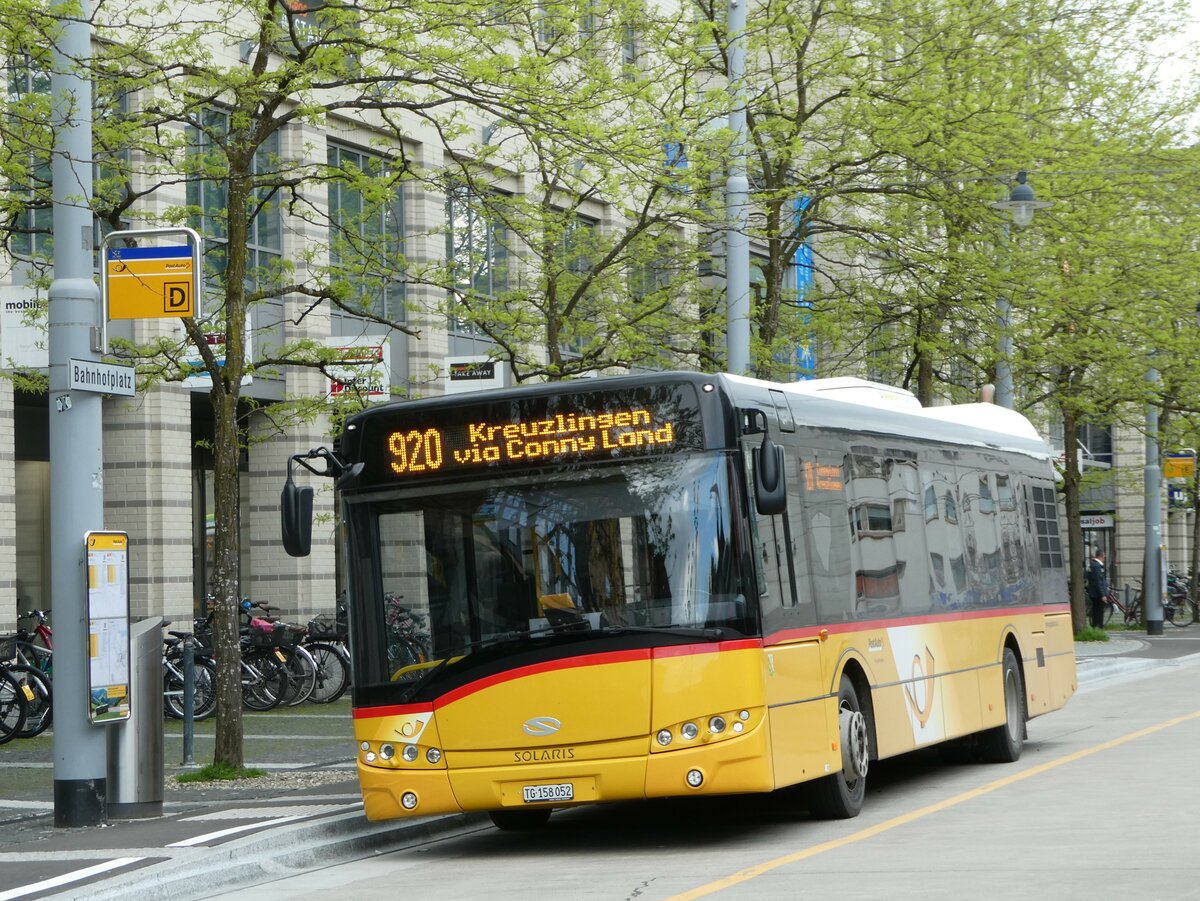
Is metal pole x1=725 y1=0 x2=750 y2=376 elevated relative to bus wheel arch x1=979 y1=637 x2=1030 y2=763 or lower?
elevated

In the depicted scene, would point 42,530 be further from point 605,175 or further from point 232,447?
point 605,175

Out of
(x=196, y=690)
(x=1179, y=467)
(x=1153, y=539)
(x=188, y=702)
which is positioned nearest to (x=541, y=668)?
(x=188, y=702)

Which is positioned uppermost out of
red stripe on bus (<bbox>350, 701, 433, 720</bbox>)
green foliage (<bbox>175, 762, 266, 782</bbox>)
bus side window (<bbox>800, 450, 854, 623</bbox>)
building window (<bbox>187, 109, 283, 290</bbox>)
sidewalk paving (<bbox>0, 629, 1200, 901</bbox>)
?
building window (<bbox>187, 109, 283, 290</bbox>)

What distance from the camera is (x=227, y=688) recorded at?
16.0 meters

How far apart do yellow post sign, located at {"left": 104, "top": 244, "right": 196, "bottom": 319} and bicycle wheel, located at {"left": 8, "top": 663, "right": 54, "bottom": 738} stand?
760 centimetres

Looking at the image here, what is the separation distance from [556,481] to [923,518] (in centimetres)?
442

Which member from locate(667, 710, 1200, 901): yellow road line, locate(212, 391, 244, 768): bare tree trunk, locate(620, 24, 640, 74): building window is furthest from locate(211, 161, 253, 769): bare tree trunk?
locate(667, 710, 1200, 901): yellow road line

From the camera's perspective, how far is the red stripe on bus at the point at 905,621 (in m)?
11.8

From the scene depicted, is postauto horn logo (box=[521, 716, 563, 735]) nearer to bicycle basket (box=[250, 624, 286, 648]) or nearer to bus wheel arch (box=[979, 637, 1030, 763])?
bus wheel arch (box=[979, 637, 1030, 763])

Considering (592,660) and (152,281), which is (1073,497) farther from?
(592,660)

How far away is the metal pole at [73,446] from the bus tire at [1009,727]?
25.0 feet

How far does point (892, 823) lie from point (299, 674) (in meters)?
12.3

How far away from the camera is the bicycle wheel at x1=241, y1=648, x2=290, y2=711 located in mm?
22875

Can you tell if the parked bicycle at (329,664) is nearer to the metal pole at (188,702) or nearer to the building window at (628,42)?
the metal pole at (188,702)
